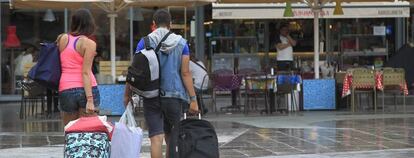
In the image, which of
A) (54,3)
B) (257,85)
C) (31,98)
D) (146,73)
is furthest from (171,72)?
(31,98)

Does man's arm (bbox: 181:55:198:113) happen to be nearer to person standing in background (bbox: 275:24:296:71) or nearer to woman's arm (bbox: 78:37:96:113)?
woman's arm (bbox: 78:37:96:113)

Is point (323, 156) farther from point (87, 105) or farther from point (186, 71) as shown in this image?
point (87, 105)

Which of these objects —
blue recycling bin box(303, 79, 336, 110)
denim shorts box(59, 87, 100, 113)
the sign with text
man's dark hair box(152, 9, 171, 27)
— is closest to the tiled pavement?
blue recycling bin box(303, 79, 336, 110)

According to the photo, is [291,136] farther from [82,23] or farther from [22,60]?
[22,60]

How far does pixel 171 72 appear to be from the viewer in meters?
7.36

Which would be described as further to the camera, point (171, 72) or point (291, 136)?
point (291, 136)

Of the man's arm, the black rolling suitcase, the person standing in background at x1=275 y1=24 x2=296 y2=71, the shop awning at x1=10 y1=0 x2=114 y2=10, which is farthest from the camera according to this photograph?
the person standing in background at x1=275 y1=24 x2=296 y2=71

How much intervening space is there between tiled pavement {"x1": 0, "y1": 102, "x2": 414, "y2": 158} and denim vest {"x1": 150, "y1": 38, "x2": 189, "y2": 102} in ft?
8.07

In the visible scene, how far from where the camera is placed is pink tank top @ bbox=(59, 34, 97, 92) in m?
7.31

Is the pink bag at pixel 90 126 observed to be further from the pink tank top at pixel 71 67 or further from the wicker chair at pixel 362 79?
the wicker chair at pixel 362 79

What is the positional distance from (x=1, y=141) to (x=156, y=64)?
17.1 feet

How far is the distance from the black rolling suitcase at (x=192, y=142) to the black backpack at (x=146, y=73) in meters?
0.64

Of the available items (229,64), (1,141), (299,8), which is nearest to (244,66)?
(229,64)

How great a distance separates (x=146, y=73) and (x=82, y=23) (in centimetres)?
80
